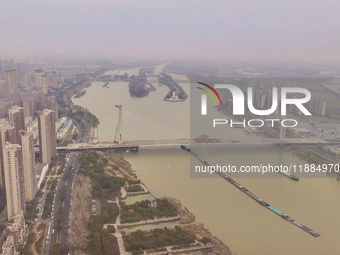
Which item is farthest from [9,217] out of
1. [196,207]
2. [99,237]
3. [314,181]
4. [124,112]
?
[124,112]

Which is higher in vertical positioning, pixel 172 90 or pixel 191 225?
pixel 172 90

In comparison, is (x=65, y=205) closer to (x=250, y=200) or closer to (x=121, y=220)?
(x=121, y=220)

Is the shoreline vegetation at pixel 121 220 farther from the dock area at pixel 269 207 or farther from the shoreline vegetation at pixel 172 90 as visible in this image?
the shoreline vegetation at pixel 172 90

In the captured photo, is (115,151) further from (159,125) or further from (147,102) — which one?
(147,102)

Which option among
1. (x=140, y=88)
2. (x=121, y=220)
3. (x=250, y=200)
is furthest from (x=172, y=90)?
(x=121, y=220)

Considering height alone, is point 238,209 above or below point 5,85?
below
